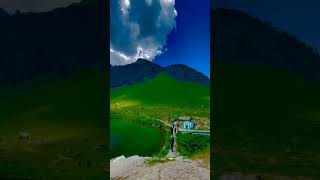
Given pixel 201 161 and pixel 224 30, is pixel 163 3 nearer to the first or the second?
pixel 224 30

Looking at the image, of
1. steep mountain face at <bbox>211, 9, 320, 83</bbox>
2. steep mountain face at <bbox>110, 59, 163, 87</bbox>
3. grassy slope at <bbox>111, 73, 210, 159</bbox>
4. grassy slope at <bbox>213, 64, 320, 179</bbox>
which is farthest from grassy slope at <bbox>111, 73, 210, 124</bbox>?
steep mountain face at <bbox>211, 9, 320, 83</bbox>

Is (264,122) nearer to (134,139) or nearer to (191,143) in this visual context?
(191,143)

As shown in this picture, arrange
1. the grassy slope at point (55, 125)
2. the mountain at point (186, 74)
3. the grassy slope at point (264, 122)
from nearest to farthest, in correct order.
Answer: the grassy slope at point (264, 122)
the grassy slope at point (55, 125)
the mountain at point (186, 74)

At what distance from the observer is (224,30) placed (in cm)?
550

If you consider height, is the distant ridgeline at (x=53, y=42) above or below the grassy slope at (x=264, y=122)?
above

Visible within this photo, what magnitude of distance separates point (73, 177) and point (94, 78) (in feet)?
4.98

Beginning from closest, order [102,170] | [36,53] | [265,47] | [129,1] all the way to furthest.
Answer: [265,47]
[102,170]
[36,53]
[129,1]

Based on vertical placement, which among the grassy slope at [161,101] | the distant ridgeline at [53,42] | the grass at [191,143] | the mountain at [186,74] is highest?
the distant ridgeline at [53,42]

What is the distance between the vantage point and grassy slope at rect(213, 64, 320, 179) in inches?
201

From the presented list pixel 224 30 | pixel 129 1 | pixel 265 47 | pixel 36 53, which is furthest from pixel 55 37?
pixel 265 47

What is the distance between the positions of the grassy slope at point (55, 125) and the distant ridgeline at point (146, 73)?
119 centimetres

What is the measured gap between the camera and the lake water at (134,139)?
7105mm

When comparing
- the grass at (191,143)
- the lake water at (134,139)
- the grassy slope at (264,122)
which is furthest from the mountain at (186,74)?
the grassy slope at (264,122)

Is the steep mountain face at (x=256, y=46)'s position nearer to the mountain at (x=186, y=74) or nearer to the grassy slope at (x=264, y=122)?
the grassy slope at (x=264, y=122)
